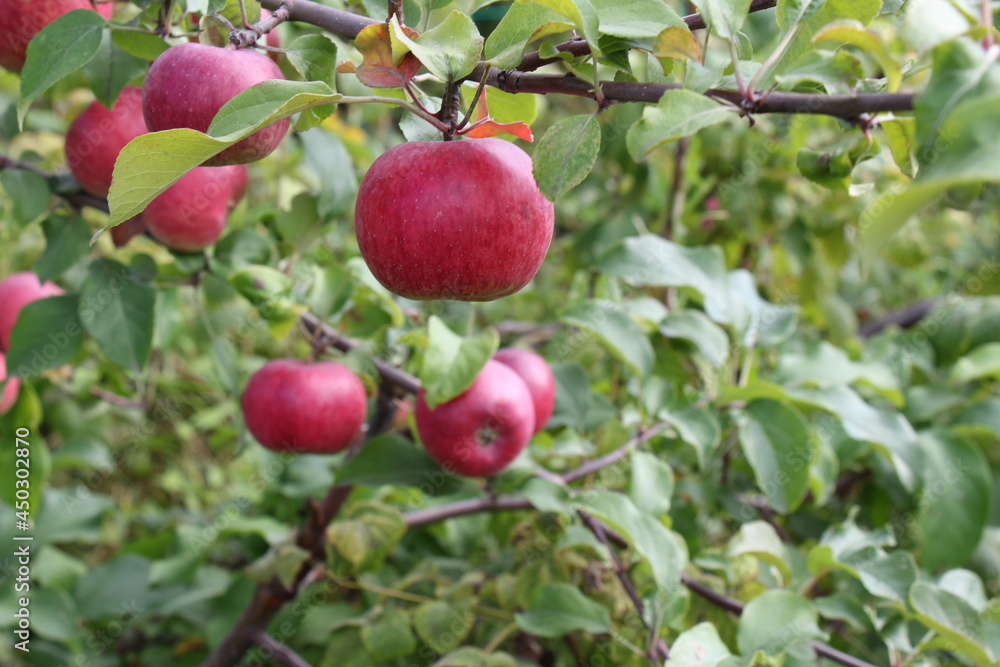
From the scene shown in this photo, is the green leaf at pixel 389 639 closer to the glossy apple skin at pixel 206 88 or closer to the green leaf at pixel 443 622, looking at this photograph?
the green leaf at pixel 443 622

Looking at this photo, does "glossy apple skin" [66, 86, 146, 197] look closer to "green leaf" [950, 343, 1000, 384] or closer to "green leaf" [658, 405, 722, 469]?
"green leaf" [658, 405, 722, 469]

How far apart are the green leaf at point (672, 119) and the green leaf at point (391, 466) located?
537mm

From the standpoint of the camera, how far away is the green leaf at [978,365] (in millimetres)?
1093

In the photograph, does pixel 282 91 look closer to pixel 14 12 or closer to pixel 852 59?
pixel 852 59

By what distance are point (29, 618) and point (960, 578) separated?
1.18m

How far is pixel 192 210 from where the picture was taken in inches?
33.4

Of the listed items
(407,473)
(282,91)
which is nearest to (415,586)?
(407,473)

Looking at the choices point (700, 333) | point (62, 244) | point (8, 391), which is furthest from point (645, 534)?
point (8, 391)

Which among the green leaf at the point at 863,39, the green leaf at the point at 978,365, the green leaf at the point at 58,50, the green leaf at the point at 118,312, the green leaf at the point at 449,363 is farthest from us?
the green leaf at the point at 978,365

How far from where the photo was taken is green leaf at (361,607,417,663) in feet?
2.74

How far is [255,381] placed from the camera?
90 cm

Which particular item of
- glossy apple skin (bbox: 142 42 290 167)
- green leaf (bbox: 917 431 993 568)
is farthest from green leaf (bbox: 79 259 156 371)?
green leaf (bbox: 917 431 993 568)

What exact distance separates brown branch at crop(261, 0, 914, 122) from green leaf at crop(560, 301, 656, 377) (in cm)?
44

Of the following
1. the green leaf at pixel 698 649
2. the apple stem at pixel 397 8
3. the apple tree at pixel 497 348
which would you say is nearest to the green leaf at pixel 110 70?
the apple tree at pixel 497 348
